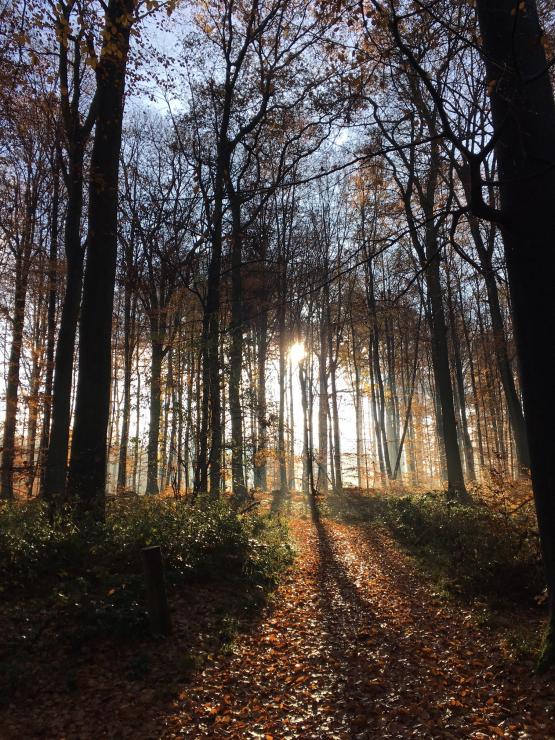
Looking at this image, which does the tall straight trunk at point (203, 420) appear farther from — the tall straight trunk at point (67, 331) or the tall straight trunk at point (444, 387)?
the tall straight trunk at point (444, 387)

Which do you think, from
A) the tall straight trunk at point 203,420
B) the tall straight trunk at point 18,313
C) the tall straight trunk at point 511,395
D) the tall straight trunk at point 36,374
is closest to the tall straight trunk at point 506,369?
the tall straight trunk at point 511,395

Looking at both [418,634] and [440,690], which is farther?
[418,634]

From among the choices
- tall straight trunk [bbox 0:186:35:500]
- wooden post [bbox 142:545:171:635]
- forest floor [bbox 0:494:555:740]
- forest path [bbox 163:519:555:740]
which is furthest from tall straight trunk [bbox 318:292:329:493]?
wooden post [bbox 142:545:171:635]

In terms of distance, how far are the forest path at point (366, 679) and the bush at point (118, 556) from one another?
104 centimetres

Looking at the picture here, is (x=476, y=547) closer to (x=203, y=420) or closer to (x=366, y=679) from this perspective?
(x=366, y=679)

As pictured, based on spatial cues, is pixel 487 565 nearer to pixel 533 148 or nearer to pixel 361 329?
pixel 533 148

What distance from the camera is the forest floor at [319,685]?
4.11m

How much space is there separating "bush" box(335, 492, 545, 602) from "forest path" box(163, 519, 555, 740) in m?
0.67

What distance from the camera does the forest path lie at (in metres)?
4.14

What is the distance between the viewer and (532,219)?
423cm

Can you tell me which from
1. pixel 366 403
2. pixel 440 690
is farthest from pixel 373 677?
pixel 366 403

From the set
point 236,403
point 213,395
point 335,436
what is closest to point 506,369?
point 236,403

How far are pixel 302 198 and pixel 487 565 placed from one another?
19308 mm

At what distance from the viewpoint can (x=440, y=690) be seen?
4.61m
